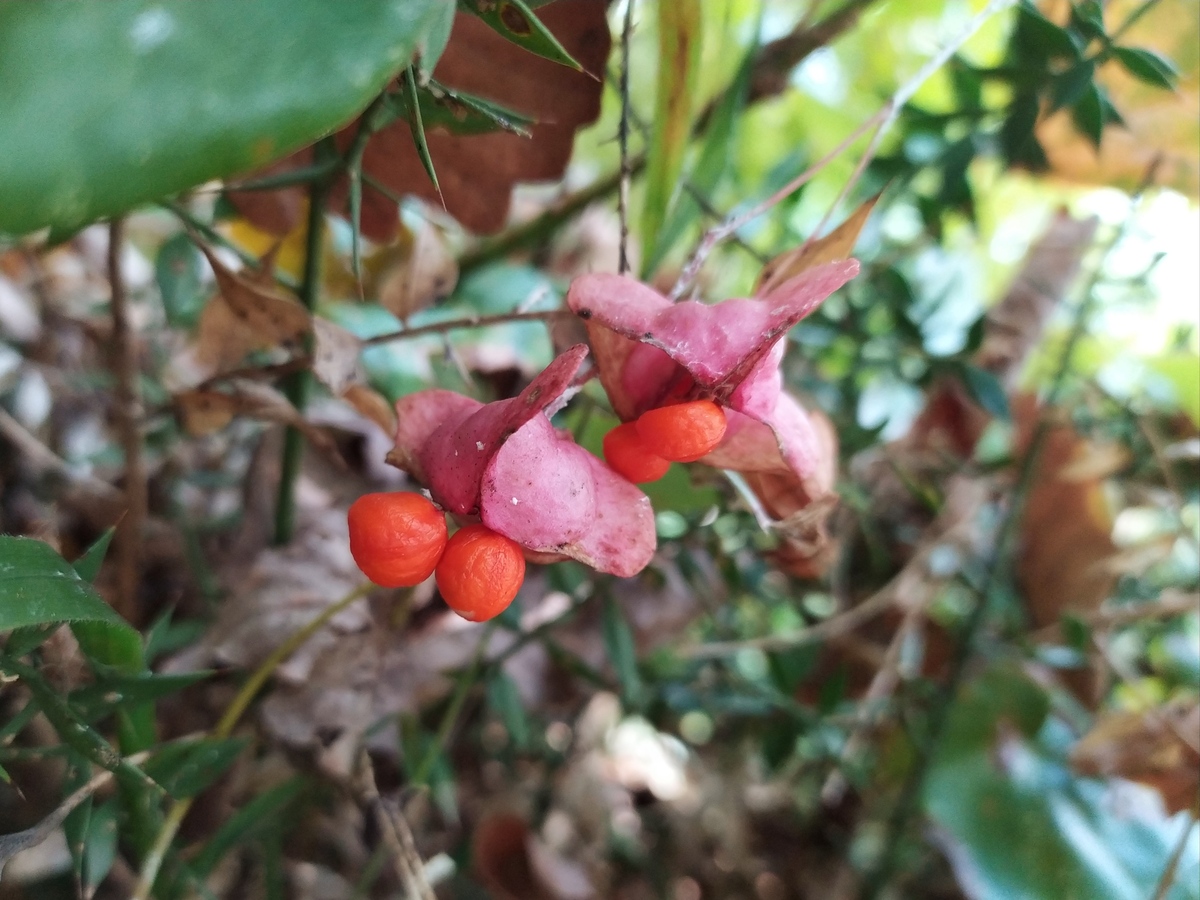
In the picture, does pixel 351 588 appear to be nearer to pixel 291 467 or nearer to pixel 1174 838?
pixel 291 467

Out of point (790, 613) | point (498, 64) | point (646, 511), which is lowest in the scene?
point (790, 613)

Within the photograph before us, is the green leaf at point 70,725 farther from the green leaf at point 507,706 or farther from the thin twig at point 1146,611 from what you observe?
the thin twig at point 1146,611

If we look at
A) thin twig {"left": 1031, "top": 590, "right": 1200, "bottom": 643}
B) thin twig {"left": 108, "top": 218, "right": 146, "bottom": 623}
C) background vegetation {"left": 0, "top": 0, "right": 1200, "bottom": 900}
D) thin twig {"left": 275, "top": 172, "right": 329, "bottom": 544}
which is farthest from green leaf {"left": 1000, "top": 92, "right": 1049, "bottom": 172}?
thin twig {"left": 108, "top": 218, "right": 146, "bottom": 623}

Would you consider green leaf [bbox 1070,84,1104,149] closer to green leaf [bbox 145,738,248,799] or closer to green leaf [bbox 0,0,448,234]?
green leaf [bbox 0,0,448,234]

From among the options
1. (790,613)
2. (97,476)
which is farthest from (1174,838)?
(97,476)

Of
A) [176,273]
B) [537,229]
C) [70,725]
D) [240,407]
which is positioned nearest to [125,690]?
[70,725]

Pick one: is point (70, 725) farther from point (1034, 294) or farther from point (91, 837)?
point (1034, 294)

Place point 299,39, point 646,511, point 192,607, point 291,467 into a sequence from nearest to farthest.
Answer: point 299,39
point 646,511
point 291,467
point 192,607
